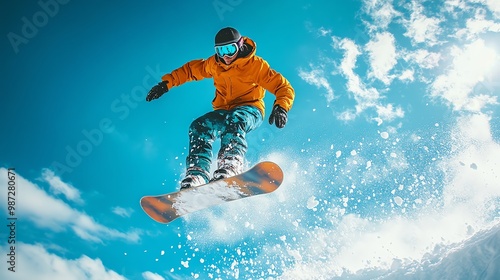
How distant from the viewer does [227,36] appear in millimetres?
→ 5086

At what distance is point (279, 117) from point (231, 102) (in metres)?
1.21

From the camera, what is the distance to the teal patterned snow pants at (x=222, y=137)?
192 inches

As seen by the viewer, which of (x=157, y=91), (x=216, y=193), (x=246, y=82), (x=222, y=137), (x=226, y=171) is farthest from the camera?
(x=157, y=91)

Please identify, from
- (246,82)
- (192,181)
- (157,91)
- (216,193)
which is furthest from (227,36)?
(216,193)

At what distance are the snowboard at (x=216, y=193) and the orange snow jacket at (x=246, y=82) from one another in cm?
110

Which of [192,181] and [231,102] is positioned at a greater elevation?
[231,102]

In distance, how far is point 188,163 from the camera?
16.5ft

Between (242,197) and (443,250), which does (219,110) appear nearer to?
(242,197)

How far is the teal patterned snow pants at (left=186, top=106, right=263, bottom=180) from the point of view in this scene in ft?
16.0

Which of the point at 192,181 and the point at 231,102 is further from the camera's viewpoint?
the point at 231,102

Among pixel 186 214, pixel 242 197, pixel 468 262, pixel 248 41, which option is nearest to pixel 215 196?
pixel 242 197

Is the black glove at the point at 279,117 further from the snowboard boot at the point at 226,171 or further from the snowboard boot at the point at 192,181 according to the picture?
the snowboard boot at the point at 192,181

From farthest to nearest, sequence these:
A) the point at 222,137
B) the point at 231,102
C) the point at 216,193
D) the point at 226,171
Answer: the point at 231,102, the point at 222,137, the point at 216,193, the point at 226,171

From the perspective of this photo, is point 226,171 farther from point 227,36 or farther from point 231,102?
point 227,36
